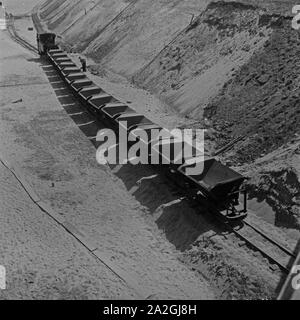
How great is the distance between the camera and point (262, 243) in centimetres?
1339

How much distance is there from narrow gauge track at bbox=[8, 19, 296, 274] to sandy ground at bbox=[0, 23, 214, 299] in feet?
6.06

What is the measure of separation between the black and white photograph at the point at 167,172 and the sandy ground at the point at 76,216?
54mm

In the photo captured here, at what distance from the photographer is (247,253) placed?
1305cm

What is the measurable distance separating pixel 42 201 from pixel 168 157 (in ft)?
16.1

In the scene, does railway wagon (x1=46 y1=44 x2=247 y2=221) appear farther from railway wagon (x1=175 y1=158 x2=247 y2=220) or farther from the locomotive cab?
the locomotive cab

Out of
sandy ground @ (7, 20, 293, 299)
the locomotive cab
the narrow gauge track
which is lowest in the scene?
sandy ground @ (7, 20, 293, 299)

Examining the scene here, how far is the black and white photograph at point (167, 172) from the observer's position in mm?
12555

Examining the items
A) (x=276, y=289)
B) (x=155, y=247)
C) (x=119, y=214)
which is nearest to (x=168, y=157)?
(x=119, y=214)

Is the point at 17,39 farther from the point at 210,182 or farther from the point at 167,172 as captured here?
the point at 210,182

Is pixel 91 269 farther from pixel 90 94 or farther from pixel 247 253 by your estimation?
pixel 90 94

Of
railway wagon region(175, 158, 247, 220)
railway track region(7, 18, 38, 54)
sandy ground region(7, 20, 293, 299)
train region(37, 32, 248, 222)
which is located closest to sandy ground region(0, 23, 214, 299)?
sandy ground region(7, 20, 293, 299)

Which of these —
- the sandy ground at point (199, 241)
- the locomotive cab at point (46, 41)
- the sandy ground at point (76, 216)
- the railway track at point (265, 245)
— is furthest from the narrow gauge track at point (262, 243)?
the locomotive cab at point (46, 41)

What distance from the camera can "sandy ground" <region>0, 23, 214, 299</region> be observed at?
41.3ft

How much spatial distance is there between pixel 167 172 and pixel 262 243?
4819mm
